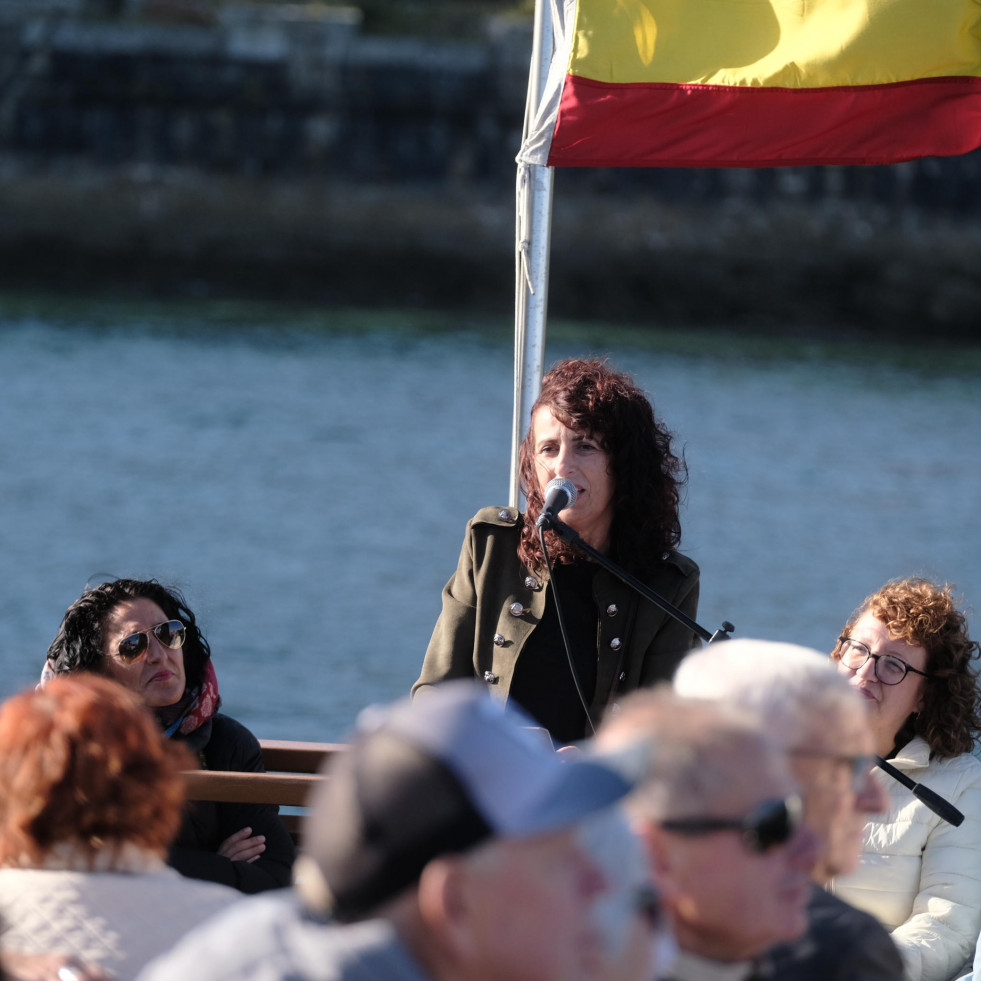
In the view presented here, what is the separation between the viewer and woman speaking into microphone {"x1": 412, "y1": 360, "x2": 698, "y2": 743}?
3.52m

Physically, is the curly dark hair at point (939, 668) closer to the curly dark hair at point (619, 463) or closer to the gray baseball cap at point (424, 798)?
the curly dark hair at point (619, 463)

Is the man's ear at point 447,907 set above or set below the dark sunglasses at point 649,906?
above

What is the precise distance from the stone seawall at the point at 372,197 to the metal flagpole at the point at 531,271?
28.1 m

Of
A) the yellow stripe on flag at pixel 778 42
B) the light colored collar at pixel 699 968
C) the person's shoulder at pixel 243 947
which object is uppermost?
the yellow stripe on flag at pixel 778 42

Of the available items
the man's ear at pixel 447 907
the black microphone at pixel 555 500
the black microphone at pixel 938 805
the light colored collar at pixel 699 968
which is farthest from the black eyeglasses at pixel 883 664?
the man's ear at pixel 447 907

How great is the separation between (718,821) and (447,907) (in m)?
0.39

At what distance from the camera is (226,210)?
1294 inches

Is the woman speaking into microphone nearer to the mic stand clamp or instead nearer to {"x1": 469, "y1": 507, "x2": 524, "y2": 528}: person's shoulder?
{"x1": 469, "y1": 507, "x2": 524, "y2": 528}: person's shoulder

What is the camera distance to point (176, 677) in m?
3.42

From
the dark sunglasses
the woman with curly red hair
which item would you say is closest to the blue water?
the woman with curly red hair

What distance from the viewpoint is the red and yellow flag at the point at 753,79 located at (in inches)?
175

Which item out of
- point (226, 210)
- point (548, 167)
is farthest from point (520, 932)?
point (226, 210)

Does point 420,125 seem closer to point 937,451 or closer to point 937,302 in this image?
point 937,302

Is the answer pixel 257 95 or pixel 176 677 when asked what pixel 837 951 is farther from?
pixel 257 95
